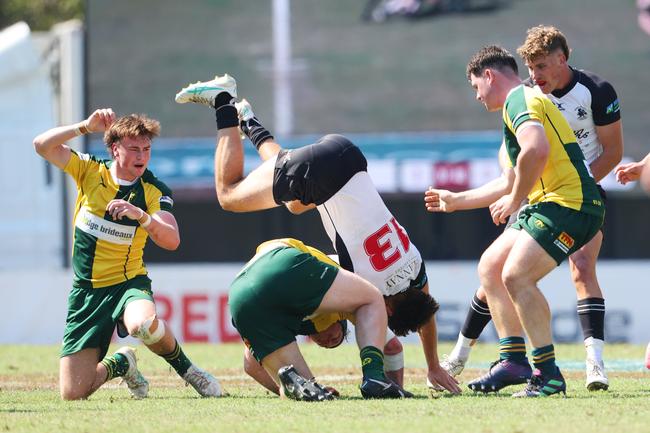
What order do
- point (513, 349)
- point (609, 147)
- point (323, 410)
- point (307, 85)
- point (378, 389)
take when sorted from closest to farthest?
1. point (323, 410)
2. point (378, 389)
3. point (513, 349)
4. point (609, 147)
5. point (307, 85)

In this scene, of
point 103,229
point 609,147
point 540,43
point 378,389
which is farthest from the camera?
point 103,229

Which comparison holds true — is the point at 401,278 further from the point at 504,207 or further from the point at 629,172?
the point at 629,172

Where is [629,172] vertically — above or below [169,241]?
above

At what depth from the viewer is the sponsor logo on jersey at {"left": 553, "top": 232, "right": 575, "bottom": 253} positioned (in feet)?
24.2

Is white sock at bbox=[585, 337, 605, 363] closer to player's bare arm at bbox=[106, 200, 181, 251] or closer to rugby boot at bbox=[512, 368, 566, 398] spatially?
rugby boot at bbox=[512, 368, 566, 398]

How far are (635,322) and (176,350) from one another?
9759 millimetres

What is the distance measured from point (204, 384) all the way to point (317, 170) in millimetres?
1652

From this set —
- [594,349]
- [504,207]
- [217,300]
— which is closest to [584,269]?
[594,349]

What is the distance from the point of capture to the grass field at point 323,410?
6.09 meters

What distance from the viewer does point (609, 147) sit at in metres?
8.50

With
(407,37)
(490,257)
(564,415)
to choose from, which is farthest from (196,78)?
(564,415)

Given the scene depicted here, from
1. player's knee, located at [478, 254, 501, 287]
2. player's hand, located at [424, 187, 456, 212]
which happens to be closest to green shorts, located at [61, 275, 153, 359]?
player's hand, located at [424, 187, 456, 212]

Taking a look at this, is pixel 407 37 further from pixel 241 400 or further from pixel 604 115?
pixel 241 400

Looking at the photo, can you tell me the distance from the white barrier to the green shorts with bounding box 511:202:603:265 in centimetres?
907
